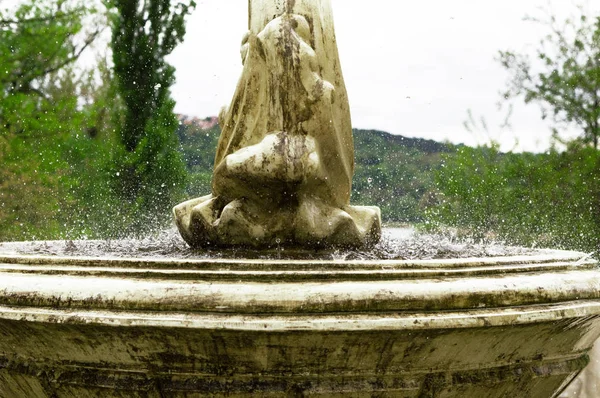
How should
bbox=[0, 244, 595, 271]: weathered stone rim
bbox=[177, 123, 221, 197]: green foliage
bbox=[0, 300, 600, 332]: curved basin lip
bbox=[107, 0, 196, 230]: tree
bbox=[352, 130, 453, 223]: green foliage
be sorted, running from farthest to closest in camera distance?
bbox=[107, 0, 196, 230]: tree < bbox=[177, 123, 221, 197]: green foliage < bbox=[352, 130, 453, 223]: green foliage < bbox=[0, 244, 595, 271]: weathered stone rim < bbox=[0, 300, 600, 332]: curved basin lip

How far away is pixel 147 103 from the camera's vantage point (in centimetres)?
1574

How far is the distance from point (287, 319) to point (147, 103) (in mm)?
14187

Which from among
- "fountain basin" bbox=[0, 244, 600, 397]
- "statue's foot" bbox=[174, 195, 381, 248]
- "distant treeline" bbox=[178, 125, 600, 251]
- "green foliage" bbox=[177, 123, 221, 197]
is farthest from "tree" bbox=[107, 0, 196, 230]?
"fountain basin" bbox=[0, 244, 600, 397]

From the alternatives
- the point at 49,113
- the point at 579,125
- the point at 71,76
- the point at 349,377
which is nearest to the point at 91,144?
the point at 71,76

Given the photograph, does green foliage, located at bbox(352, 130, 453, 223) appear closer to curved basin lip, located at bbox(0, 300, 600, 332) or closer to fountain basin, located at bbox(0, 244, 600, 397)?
fountain basin, located at bbox(0, 244, 600, 397)

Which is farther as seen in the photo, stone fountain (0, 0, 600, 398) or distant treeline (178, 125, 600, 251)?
distant treeline (178, 125, 600, 251)

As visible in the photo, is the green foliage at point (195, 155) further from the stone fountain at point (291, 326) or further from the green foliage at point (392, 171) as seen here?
the stone fountain at point (291, 326)

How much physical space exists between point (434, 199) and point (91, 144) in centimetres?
940

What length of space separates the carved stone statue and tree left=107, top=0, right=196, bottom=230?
11774 millimetres

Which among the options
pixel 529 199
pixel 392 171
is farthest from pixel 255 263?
pixel 529 199

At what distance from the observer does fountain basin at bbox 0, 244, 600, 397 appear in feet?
7.04

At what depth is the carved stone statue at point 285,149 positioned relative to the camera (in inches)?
126

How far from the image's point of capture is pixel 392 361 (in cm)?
226

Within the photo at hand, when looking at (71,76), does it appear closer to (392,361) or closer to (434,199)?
(434,199)
